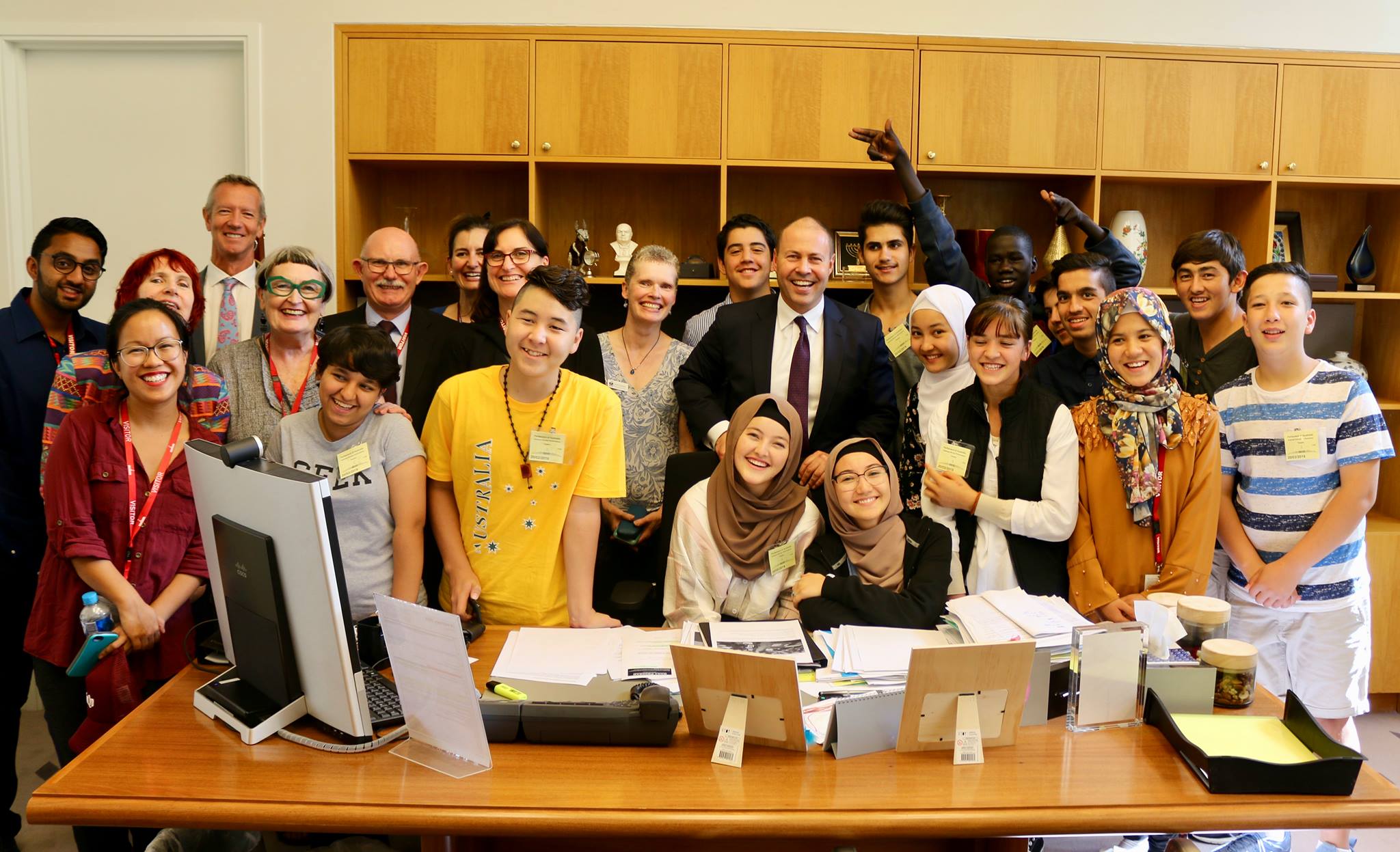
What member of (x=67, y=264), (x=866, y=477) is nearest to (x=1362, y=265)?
(x=866, y=477)

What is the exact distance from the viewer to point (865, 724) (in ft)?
5.20

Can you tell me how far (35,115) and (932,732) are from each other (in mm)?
4584

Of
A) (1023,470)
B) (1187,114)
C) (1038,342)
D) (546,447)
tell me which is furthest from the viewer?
(1187,114)

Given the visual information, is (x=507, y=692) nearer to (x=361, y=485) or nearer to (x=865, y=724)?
(x=865, y=724)

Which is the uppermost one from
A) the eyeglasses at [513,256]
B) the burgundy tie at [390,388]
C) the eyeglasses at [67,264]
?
the eyeglasses at [513,256]

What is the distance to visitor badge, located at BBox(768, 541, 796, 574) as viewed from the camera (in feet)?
7.68

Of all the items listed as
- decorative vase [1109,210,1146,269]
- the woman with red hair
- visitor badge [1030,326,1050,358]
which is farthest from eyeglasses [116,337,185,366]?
decorative vase [1109,210,1146,269]

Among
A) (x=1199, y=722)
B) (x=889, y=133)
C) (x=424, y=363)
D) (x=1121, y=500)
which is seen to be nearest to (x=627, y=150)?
(x=889, y=133)

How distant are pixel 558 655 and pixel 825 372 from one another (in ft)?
4.64

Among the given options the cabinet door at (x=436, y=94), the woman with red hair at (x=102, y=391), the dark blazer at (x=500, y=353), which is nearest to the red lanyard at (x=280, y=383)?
the woman with red hair at (x=102, y=391)

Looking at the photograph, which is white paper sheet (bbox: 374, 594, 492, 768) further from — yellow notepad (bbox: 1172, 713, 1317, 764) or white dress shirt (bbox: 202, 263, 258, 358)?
white dress shirt (bbox: 202, 263, 258, 358)

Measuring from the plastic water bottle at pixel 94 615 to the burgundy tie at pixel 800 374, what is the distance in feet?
6.30

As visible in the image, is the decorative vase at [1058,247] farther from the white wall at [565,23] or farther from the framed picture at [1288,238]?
the framed picture at [1288,238]

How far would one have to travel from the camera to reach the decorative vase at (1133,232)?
13.6 ft
